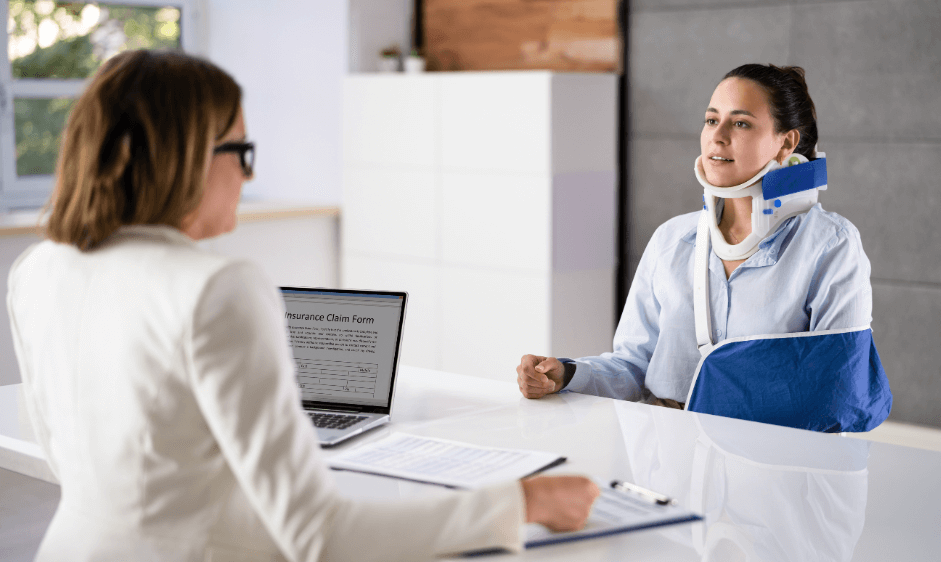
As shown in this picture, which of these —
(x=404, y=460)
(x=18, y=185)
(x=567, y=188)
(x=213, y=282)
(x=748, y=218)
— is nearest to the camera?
(x=213, y=282)

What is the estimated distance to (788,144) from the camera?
2.31m

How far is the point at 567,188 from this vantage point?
4.27 meters

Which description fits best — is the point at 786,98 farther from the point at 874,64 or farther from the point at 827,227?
the point at 874,64

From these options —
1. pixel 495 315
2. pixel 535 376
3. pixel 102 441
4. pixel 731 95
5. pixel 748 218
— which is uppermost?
pixel 731 95

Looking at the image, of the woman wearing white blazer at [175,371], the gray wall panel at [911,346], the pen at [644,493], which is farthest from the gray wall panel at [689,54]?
the woman wearing white blazer at [175,371]

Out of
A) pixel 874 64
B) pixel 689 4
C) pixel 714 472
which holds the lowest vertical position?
pixel 714 472

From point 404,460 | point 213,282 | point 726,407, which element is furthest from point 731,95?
point 213,282

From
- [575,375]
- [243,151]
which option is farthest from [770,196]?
[243,151]

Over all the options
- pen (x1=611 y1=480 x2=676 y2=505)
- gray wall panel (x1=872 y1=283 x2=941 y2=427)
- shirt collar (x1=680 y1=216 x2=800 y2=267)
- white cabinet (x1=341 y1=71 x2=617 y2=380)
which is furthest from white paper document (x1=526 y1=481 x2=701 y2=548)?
white cabinet (x1=341 y1=71 x2=617 y2=380)

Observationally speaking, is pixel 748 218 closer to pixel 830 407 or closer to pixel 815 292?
pixel 815 292

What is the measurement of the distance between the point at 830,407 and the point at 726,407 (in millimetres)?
204

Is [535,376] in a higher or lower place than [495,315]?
higher

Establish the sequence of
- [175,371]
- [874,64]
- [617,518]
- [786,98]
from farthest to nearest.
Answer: [874,64] → [786,98] → [617,518] → [175,371]

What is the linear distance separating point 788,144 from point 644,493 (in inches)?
45.4
